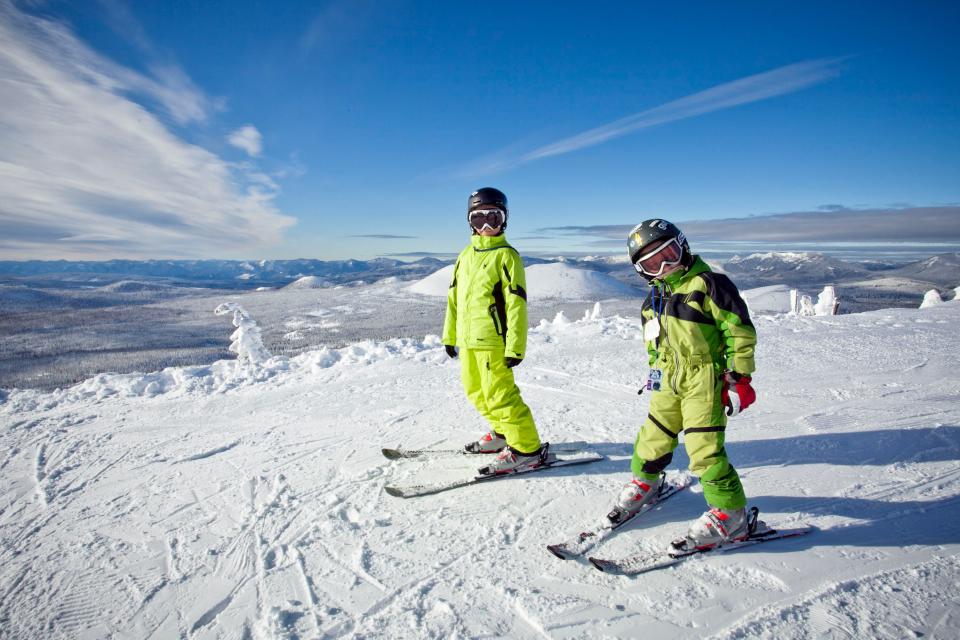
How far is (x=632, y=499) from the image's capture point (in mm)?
2963

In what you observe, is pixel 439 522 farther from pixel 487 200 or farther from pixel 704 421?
pixel 487 200

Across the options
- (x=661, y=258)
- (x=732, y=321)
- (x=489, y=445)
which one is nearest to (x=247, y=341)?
(x=489, y=445)

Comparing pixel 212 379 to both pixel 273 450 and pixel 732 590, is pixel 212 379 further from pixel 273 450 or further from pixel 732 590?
pixel 732 590

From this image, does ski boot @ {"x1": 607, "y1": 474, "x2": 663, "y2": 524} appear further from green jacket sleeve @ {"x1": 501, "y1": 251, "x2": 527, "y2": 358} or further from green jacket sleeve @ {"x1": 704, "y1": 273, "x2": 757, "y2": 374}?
green jacket sleeve @ {"x1": 501, "y1": 251, "x2": 527, "y2": 358}

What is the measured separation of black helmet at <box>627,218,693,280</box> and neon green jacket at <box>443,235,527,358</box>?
3.15 feet

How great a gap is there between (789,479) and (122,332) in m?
48.1

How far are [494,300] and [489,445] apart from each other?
153cm

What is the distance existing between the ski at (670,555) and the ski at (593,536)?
0.16m

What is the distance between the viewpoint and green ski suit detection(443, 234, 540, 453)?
3.49 metres

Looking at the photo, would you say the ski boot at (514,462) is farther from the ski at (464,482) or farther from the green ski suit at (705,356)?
the green ski suit at (705,356)

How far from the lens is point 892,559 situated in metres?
2.46

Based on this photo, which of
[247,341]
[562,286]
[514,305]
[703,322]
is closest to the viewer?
[703,322]

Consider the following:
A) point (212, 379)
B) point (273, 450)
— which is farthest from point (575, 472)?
point (212, 379)

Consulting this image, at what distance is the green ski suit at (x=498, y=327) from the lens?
3488mm
